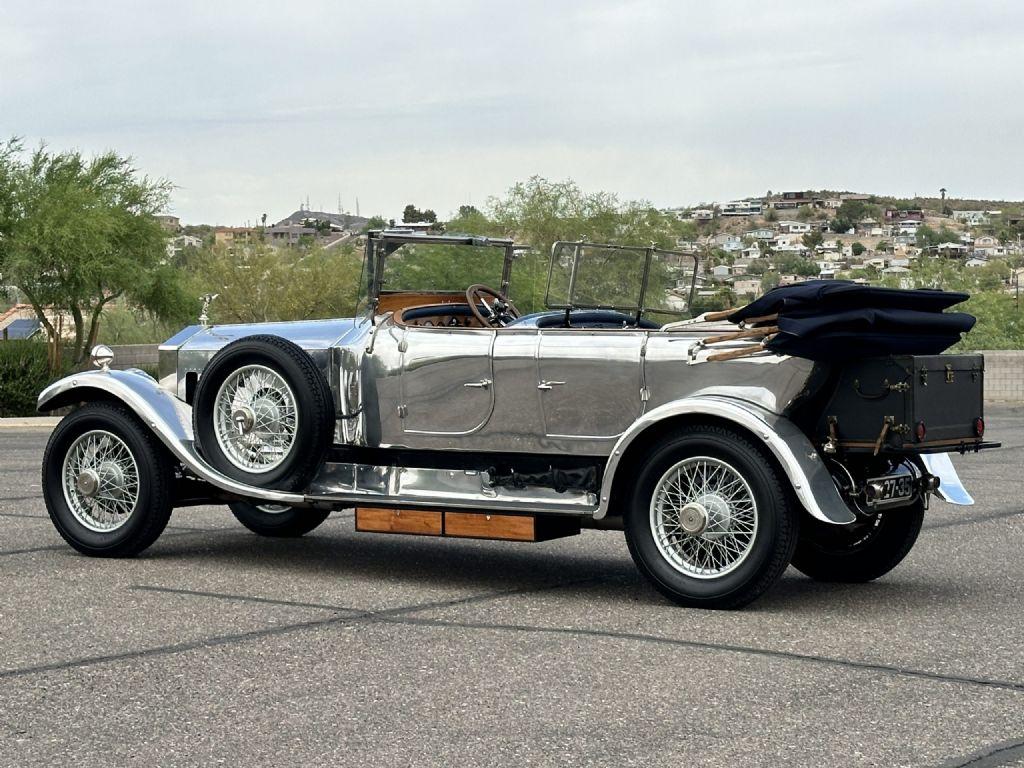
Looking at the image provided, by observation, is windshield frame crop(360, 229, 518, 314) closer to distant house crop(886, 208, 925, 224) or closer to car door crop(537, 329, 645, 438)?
car door crop(537, 329, 645, 438)

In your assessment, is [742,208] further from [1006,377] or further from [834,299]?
[834,299]

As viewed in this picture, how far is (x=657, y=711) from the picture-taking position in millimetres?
5719

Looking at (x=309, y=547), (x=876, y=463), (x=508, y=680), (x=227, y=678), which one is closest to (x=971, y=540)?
(x=876, y=463)

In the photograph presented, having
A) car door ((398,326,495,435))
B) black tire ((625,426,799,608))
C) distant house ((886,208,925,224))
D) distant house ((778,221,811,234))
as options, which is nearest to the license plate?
black tire ((625,426,799,608))

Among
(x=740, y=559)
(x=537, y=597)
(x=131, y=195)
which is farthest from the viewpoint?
(x=131, y=195)

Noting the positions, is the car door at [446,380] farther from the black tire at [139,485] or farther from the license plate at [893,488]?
the license plate at [893,488]

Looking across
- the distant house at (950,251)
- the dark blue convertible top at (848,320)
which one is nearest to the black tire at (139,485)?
the dark blue convertible top at (848,320)

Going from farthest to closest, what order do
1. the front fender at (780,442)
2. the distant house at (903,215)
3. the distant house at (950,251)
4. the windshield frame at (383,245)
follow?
the distant house at (903,215), the distant house at (950,251), the windshield frame at (383,245), the front fender at (780,442)

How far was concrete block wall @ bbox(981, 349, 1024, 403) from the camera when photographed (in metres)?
30.2

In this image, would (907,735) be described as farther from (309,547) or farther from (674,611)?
(309,547)

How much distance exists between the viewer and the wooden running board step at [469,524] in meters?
8.37

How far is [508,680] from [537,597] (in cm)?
205

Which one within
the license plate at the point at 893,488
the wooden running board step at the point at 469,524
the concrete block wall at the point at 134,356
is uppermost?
the license plate at the point at 893,488

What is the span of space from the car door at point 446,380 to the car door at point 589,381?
1.24 feet
